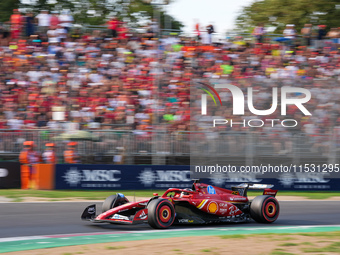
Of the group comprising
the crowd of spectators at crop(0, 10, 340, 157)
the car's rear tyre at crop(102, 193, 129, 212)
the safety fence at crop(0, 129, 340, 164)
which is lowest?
the car's rear tyre at crop(102, 193, 129, 212)

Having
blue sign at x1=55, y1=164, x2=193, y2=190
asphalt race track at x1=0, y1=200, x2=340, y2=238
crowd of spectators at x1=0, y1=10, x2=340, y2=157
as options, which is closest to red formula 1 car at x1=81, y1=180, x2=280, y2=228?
asphalt race track at x1=0, y1=200, x2=340, y2=238

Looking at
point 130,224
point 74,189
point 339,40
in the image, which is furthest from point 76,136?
point 339,40

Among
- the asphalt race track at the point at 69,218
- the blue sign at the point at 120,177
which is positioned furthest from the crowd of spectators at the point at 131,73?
the asphalt race track at the point at 69,218

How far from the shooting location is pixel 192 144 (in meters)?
15.5

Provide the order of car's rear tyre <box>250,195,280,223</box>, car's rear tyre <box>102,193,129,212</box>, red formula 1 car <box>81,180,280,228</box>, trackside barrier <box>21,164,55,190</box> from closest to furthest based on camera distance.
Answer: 1. red formula 1 car <box>81,180,280,228</box>
2. car's rear tyre <box>102,193,129,212</box>
3. car's rear tyre <box>250,195,280,223</box>
4. trackside barrier <box>21,164,55,190</box>

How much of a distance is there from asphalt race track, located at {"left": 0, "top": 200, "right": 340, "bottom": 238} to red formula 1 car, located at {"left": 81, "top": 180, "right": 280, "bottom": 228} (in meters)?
0.17

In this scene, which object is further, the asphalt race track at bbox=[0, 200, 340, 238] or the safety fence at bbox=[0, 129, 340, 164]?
the safety fence at bbox=[0, 129, 340, 164]

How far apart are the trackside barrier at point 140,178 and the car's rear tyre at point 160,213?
678cm

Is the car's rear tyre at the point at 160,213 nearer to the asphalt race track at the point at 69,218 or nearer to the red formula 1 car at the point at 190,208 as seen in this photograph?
the red formula 1 car at the point at 190,208

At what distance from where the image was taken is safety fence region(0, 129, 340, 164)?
14.8 meters

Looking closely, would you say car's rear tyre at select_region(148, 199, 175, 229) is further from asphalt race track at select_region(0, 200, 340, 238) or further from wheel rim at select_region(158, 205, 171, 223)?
asphalt race track at select_region(0, 200, 340, 238)

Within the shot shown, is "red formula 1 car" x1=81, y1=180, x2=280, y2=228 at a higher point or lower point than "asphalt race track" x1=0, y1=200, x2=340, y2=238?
higher

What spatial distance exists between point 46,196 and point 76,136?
2.15m

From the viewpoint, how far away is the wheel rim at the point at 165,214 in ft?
27.9
